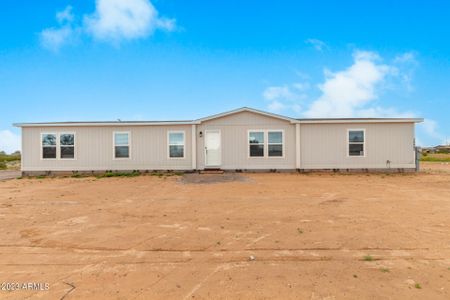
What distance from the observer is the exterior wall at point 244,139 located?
15656 mm

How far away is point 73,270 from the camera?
365 cm

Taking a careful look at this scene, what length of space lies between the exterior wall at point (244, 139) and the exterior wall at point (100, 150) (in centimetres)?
265

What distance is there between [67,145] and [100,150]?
1.91 meters

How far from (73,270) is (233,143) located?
1243 cm

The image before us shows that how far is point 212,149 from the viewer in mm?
15766

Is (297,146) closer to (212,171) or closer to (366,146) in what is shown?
(366,146)

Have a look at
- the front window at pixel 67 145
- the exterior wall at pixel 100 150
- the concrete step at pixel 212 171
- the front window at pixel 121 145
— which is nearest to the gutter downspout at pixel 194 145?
the concrete step at pixel 212 171

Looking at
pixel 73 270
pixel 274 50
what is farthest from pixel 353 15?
pixel 73 270

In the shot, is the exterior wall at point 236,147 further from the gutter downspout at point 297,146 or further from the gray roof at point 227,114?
the gray roof at point 227,114

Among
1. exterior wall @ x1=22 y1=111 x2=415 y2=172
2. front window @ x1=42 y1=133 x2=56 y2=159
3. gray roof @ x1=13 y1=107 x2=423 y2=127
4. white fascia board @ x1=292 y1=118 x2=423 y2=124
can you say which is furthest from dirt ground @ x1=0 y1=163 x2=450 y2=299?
front window @ x1=42 y1=133 x2=56 y2=159

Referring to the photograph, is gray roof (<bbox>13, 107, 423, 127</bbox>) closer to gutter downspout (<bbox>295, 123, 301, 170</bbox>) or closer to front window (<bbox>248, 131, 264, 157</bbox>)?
gutter downspout (<bbox>295, 123, 301, 170</bbox>)

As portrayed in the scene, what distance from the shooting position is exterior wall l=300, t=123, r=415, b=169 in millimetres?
15523

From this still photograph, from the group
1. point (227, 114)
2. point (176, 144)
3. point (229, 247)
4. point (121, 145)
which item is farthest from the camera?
point (121, 145)

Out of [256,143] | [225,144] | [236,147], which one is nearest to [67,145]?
[225,144]
